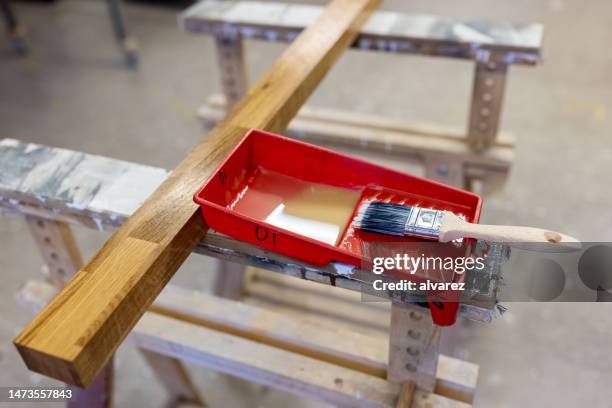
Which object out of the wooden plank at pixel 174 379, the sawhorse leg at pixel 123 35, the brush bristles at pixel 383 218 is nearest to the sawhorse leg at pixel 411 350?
the brush bristles at pixel 383 218

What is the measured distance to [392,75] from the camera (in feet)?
9.93

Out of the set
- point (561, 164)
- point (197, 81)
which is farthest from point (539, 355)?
point (197, 81)

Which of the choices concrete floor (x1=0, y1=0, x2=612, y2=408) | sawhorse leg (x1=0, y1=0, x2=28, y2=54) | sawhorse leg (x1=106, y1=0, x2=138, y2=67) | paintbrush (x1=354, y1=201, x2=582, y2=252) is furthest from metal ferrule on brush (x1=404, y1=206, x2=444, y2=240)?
sawhorse leg (x1=0, y1=0, x2=28, y2=54)

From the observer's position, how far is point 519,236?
703 millimetres

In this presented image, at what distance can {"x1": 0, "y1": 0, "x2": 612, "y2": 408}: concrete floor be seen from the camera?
1704 mm

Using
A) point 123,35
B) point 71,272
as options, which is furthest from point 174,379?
point 123,35

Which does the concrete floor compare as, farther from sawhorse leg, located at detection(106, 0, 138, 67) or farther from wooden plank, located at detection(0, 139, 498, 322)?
wooden plank, located at detection(0, 139, 498, 322)

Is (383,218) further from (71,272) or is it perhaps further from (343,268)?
(71,272)

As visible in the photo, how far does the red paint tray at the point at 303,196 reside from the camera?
0.81 meters

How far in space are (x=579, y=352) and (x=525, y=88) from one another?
5.03 ft

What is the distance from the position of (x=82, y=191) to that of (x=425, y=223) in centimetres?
60

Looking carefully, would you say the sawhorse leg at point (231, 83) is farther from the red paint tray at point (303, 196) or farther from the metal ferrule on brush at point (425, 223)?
the metal ferrule on brush at point (425, 223)

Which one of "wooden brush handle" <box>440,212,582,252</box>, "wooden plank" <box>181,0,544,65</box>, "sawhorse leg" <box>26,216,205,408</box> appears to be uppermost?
"wooden plank" <box>181,0,544,65</box>

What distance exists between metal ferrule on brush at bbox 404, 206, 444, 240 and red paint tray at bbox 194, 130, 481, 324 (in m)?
0.02
